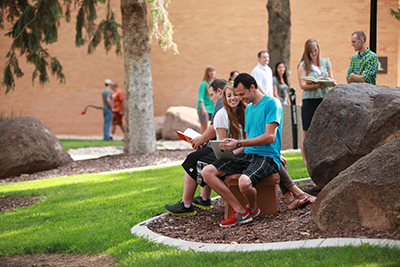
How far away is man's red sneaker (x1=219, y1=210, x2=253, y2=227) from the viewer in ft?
14.2

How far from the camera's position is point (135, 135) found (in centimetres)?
1092

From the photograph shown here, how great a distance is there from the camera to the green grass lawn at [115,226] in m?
3.04

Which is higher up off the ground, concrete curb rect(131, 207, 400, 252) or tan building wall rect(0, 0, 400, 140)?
tan building wall rect(0, 0, 400, 140)

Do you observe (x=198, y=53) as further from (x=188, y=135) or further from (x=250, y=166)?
(x=250, y=166)

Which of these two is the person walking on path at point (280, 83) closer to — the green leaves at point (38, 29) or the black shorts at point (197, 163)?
the green leaves at point (38, 29)

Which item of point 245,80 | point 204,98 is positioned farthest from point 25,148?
point 245,80

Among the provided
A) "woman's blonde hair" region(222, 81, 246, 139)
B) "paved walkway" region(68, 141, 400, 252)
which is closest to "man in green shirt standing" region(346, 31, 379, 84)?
"woman's blonde hair" region(222, 81, 246, 139)

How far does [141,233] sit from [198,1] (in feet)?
55.5

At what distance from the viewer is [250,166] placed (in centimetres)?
441

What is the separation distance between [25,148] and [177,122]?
7776mm

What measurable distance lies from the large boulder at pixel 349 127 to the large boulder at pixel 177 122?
38.4 ft

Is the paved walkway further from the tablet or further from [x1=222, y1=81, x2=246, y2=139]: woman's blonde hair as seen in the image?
[x1=222, y1=81, x2=246, y2=139]: woman's blonde hair

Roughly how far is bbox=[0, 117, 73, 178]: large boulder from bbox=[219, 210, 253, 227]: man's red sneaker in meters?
6.80

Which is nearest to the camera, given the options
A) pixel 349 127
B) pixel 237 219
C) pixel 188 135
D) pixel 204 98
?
pixel 237 219
